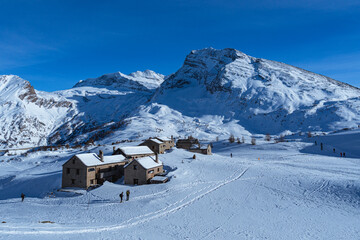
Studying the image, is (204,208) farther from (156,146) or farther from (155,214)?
(156,146)

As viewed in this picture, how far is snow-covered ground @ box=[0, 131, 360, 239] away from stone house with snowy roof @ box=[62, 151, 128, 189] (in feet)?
11.8

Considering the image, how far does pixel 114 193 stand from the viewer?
3716cm

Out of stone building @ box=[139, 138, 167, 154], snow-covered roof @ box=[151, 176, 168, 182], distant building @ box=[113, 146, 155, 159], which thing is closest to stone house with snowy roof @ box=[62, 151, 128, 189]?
distant building @ box=[113, 146, 155, 159]

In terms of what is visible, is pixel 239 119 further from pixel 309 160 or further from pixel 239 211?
pixel 239 211

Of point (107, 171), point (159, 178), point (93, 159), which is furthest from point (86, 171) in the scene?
point (159, 178)

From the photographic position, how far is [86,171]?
4441 centimetres

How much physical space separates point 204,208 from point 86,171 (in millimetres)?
25240

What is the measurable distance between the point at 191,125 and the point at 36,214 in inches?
5426

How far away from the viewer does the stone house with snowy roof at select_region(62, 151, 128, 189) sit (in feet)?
147

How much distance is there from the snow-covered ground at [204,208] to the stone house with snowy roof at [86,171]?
11.8 feet

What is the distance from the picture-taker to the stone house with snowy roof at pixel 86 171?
4472 cm

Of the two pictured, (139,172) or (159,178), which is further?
(139,172)

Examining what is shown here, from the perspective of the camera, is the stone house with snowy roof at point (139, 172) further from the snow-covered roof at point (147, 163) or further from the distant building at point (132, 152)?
the distant building at point (132, 152)

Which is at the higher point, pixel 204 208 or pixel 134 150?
pixel 134 150
